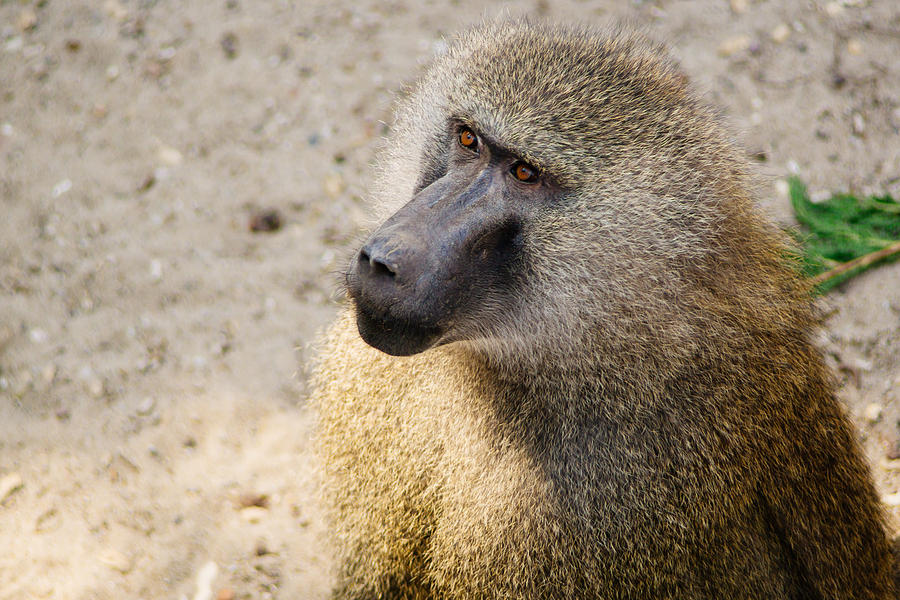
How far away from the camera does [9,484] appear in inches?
125

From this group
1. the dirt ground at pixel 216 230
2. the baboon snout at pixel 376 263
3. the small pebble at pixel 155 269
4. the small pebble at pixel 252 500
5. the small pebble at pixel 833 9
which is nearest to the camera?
the baboon snout at pixel 376 263

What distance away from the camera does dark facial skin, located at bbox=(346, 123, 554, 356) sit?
69.9 inches

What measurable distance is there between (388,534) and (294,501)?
1005 mm

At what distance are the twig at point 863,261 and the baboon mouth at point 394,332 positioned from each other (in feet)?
7.52

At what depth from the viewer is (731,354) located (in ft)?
6.40

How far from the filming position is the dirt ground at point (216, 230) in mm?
3117

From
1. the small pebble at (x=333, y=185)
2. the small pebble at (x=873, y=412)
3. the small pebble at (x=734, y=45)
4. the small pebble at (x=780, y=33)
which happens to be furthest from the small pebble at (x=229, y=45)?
the small pebble at (x=873, y=412)

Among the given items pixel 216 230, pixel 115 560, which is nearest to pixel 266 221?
pixel 216 230

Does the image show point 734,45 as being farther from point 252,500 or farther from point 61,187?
point 61,187

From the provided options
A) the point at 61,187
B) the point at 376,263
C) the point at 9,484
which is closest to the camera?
the point at 376,263

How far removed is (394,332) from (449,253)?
0.22m

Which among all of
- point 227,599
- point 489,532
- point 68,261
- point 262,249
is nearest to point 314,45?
point 262,249

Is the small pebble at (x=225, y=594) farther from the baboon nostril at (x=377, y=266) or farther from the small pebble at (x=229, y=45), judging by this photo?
the small pebble at (x=229, y=45)

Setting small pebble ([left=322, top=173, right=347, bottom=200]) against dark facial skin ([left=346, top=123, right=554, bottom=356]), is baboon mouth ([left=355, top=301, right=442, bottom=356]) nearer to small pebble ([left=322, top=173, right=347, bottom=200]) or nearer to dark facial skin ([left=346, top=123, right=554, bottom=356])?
dark facial skin ([left=346, top=123, right=554, bottom=356])
